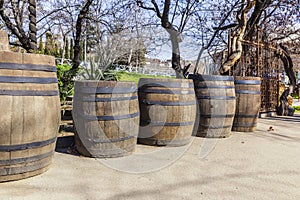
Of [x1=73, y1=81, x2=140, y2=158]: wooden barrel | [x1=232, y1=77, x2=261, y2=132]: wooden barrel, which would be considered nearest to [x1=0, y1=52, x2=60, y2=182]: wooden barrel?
[x1=73, y1=81, x2=140, y2=158]: wooden barrel

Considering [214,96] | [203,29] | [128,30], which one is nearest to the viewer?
[214,96]

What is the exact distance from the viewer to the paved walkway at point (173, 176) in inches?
83.4

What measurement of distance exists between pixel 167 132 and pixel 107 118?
0.95m

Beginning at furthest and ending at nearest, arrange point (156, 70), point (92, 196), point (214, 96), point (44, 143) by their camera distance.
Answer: point (156, 70) < point (214, 96) < point (44, 143) < point (92, 196)

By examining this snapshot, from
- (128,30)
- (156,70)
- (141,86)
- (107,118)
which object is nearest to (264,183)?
(107,118)

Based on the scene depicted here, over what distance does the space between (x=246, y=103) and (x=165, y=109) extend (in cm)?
187

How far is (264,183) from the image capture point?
2.42 m

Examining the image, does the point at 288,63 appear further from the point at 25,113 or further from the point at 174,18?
the point at 25,113

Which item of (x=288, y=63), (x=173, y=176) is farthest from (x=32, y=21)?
(x=288, y=63)

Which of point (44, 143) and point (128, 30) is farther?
point (128, 30)

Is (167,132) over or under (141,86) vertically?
under

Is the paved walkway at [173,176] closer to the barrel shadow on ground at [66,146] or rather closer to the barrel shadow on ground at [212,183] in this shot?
the barrel shadow on ground at [212,183]

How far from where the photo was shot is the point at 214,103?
13.4ft

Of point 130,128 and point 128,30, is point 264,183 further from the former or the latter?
point 128,30
